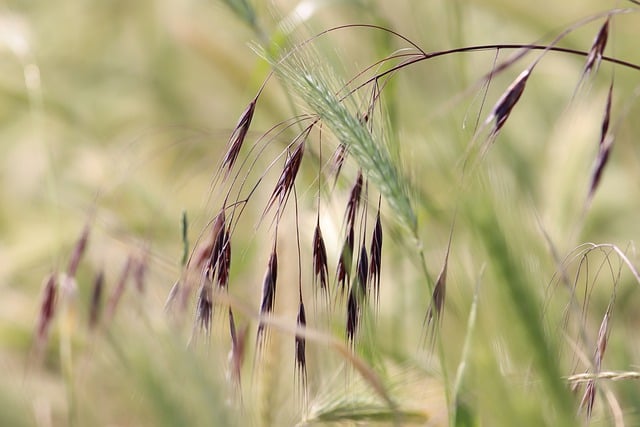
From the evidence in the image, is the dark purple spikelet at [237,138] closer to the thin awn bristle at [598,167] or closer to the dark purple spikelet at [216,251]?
the dark purple spikelet at [216,251]

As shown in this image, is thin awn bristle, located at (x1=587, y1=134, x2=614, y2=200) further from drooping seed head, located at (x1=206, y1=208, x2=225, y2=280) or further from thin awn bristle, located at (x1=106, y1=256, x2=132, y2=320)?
thin awn bristle, located at (x1=106, y1=256, x2=132, y2=320)

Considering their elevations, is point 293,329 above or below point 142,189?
below

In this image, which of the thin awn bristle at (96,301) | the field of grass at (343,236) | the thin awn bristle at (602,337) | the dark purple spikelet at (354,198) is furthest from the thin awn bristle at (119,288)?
the thin awn bristle at (602,337)

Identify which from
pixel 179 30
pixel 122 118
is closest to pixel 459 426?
pixel 179 30

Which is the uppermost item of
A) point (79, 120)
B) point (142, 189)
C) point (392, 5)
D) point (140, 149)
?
point (140, 149)

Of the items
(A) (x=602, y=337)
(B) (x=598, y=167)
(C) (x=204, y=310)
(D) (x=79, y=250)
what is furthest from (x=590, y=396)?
(D) (x=79, y=250)

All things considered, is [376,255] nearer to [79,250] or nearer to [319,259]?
[319,259]

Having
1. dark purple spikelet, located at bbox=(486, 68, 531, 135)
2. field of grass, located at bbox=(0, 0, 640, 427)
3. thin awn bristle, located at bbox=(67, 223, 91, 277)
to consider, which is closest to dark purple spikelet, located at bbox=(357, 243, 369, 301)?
field of grass, located at bbox=(0, 0, 640, 427)

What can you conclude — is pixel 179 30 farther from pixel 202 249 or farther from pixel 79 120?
pixel 202 249

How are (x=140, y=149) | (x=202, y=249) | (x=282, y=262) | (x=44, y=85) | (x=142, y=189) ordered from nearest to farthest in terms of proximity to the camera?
(x=202, y=249) < (x=282, y=262) < (x=142, y=189) < (x=44, y=85) < (x=140, y=149)
